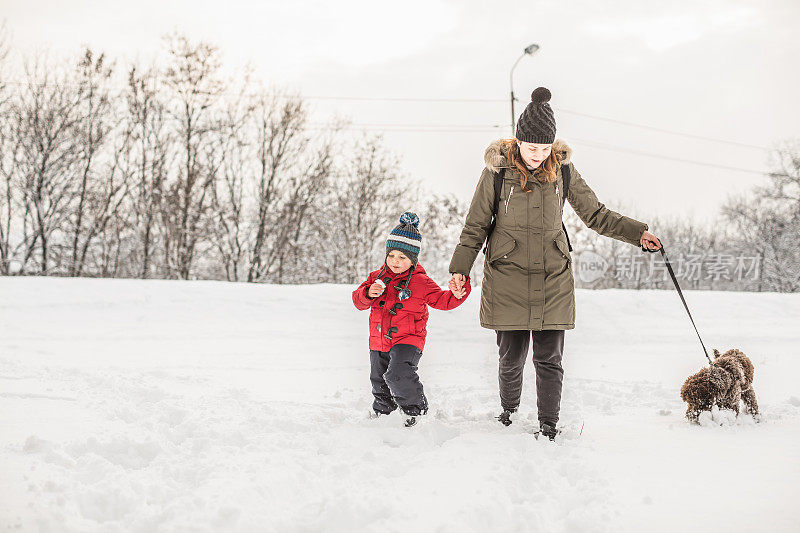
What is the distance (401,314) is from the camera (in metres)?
4.31

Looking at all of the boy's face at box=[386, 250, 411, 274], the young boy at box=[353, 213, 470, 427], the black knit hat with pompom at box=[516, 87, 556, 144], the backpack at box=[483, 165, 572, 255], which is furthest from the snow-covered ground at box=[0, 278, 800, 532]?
the black knit hat with pompom at box=[516, 87, 556, 144]

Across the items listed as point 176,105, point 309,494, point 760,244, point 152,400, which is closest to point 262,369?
point 152,400

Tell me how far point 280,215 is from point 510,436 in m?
24.5

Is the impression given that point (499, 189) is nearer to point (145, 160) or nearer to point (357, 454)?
point (357, 454)

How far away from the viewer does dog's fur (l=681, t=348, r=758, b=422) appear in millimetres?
4344

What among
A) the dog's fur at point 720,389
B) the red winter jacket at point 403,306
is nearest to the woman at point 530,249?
the red winter jacket at point 403,306

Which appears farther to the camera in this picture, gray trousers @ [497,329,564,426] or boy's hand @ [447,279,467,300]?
boy's hand @ [447,279,467,300]

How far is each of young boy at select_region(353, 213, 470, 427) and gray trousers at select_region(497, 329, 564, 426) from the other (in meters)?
0.45

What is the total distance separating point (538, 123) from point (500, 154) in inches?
12.0

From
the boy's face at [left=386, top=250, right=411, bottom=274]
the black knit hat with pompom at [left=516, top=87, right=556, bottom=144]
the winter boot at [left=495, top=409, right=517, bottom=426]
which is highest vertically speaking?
the black knit hat with pompom at [left=516, top=87, right=556, bottom=144]

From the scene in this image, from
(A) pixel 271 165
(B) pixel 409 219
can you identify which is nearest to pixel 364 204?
(A) pixel 271 165

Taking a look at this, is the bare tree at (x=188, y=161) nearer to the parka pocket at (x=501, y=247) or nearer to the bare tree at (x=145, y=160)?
the bare tree at (x=145, y=160)

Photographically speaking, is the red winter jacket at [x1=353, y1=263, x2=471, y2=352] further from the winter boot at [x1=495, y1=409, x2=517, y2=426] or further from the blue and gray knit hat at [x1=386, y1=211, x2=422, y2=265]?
the winter boot at [x1=495, y1=409, x2=517, y2=426]

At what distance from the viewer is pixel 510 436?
3.89 metres
